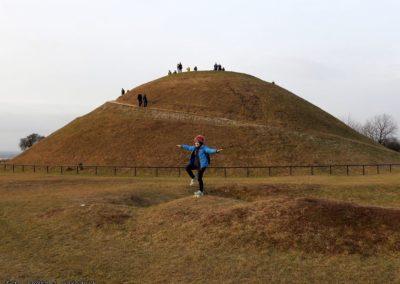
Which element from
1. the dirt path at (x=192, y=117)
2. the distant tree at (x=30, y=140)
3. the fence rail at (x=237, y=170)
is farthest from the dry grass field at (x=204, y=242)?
the distant tree at (x=30, y=140)

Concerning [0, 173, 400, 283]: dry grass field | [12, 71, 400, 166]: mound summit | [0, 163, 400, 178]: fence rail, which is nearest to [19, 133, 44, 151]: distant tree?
[12, 71, 400, 166]: mound summit

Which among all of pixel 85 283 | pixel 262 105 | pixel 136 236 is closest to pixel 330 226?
pixel 136 236

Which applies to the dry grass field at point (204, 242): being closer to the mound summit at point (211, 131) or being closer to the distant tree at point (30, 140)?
the mound summit at point (211, 131)

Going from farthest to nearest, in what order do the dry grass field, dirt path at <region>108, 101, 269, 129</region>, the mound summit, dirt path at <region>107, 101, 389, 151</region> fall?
dirt path at <region>108, 101, 269, 129</region>, dirt path at <region>107, 101, 389, 151</region>, the mound summit, the dry grass field

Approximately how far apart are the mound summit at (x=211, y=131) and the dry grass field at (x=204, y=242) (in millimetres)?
25176

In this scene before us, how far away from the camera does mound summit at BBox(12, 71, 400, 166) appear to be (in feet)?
135

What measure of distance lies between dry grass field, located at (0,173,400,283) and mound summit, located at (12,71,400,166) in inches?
991

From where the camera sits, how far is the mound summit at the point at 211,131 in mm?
41156

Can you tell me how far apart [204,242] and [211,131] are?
34.6 meters

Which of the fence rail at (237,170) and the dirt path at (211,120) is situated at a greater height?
the dirt path at (211,120)

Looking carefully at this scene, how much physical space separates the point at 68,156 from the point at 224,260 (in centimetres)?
3640

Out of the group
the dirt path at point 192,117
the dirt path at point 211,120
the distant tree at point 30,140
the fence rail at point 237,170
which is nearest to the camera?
the fence rail at point 237,170

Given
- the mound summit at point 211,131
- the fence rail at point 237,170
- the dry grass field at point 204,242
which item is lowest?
the dry grass field at point 204,242

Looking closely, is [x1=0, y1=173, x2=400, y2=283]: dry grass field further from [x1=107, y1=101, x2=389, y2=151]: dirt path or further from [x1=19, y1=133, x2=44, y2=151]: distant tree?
[x1=19, y1=133, x2=44, y2=151]: distant tree
